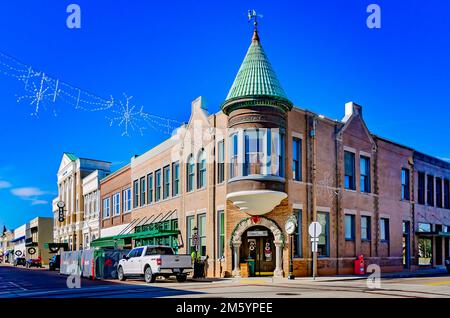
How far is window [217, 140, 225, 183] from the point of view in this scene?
100 ft

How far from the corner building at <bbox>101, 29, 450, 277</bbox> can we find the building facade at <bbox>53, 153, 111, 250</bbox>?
78.7 ft

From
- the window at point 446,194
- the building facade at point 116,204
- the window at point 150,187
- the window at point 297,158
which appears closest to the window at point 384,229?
the window at point 297,158

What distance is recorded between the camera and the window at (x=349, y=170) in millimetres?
33428

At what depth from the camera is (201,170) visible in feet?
110

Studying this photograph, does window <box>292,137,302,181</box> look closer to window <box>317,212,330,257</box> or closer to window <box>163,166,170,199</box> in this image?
window <box>317,212,330,257</box>

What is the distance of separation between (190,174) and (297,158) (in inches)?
314

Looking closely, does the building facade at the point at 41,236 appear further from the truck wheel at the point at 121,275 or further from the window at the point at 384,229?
the window at the point at 384,229

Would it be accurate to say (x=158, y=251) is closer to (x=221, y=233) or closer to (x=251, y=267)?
(x=221, y=233)

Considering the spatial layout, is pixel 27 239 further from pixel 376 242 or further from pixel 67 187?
pixel 376 242

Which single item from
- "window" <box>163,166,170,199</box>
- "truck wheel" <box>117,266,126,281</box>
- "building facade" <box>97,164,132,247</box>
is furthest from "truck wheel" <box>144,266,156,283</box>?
"building facade" <box>97,164,132,247</box>

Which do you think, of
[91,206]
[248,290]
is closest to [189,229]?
[248,290]
